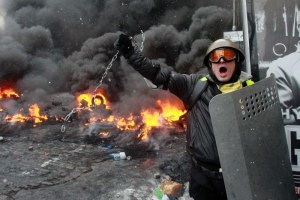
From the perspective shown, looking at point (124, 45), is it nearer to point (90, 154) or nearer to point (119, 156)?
point (119, 156)

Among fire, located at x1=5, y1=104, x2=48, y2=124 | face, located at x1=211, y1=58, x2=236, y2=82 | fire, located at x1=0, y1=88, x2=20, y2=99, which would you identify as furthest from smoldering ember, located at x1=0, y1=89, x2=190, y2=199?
face, located at x1=211, y1=58, x2=236, y2=82

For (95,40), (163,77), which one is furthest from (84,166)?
(95,40)

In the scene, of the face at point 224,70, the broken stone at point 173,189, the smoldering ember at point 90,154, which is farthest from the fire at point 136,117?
the face at point 224,70

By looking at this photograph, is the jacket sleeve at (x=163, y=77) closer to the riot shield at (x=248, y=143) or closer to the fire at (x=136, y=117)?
the riot shield at (x=248, y=143)

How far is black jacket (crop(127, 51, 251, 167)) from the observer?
9.39 feet

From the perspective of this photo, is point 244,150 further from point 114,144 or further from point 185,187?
point 114,144

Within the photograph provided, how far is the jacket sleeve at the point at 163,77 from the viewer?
3029mm

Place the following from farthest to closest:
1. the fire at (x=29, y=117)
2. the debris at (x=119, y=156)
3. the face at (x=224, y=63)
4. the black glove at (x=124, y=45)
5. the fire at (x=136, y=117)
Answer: the fire at (x=29, y=117) → the fire at (x=136, y=117) → the debris at (x=119, y=156) → the black glove at (x=124, y=45) → the face at (x=224, y=63)

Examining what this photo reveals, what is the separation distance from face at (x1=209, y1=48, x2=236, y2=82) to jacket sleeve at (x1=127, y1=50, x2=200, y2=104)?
294mm

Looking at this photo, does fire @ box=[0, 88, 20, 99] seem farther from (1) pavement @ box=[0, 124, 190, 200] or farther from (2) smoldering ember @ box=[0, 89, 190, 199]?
(1) pavement @ box=[0, 124, 190, 200]

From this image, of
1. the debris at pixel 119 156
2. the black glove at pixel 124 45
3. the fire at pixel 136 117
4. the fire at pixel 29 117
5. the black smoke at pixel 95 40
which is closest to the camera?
the black glove at pixel 124 45

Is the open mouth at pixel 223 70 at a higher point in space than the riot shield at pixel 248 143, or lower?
higher

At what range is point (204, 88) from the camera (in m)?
2.95

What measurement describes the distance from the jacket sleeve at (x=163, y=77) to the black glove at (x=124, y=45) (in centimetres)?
5
